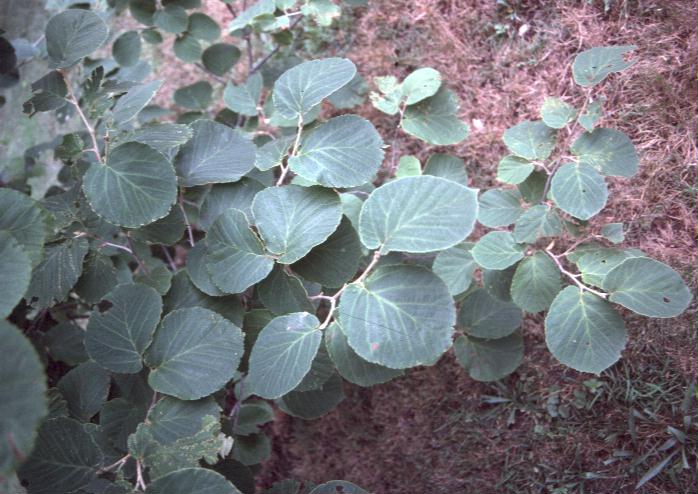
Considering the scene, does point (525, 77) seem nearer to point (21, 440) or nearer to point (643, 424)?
point (643, 424)

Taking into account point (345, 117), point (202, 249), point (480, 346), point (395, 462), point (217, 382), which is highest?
point (345, 117)

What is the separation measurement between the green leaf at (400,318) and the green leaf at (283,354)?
0.09 metres

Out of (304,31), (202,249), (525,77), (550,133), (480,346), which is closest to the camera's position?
(202,249)

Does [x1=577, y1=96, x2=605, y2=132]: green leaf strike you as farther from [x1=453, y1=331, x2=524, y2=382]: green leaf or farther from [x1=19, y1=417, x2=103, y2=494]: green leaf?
[x1=19, y1=417, x2=103, y2=494]: green leaf

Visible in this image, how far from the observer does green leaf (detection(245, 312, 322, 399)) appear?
0.87 m

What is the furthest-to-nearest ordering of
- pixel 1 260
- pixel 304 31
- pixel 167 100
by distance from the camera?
pixel 167 100 < pixel 304 31 < pixel 1 260

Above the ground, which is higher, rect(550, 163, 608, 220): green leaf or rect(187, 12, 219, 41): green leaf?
rect(187, 12, 219, 41): green leaf

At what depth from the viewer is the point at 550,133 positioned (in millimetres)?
1165

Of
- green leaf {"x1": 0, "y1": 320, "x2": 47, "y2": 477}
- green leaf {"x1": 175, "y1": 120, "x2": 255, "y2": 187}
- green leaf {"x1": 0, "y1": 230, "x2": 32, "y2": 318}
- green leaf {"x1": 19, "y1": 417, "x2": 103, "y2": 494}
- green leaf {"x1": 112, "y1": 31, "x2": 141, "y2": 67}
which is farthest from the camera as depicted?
green leaf {"x1": 112, "y1": 31, "x2": 141, "y2": 67}

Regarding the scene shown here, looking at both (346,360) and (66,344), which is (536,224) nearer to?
(346,360)

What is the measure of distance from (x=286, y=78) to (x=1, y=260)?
0.56m

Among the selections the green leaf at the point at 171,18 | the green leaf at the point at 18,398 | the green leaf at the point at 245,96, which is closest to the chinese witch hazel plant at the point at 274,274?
the green leaf at the point at 18,398

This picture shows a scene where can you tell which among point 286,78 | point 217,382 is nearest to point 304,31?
point 286,78

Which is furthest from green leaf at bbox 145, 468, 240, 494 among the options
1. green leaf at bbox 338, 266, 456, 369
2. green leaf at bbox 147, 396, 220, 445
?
green leaf at bbox 338, 266, 456, 369
